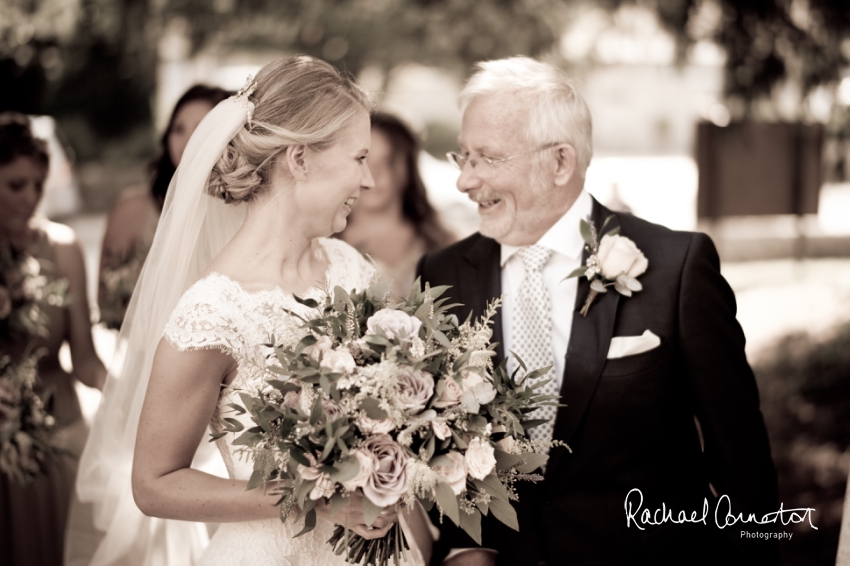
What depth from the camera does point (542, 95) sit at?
3.04 m

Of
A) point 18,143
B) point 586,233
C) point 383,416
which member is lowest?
point 383,416

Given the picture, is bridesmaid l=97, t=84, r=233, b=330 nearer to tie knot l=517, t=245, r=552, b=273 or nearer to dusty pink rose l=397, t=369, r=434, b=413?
tie knot l=517, t=245, r=552, b=273

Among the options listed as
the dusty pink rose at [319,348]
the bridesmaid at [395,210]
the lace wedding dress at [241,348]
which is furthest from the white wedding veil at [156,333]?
the bridesmaid at [395,210]

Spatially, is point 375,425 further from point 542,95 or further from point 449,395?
point 542,95

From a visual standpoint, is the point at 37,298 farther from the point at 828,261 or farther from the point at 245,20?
the point at 828,261

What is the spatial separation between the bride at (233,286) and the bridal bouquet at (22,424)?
3.54 ft

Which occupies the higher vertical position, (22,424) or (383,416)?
(383,416)

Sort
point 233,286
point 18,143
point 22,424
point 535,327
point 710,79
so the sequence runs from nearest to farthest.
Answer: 1. point 233,286
2. point 535,327
3. point 22,424
4. point 18,143
5. point 710,79

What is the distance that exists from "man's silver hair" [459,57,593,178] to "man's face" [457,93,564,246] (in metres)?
0.03

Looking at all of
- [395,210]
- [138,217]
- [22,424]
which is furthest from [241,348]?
[395,210]

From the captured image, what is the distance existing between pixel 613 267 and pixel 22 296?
3.08 m

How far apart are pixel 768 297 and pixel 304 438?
8.54 m

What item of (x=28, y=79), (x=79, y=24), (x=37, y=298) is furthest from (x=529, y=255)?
(x=28, y=79)

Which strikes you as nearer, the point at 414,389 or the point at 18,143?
the point at 414,389
